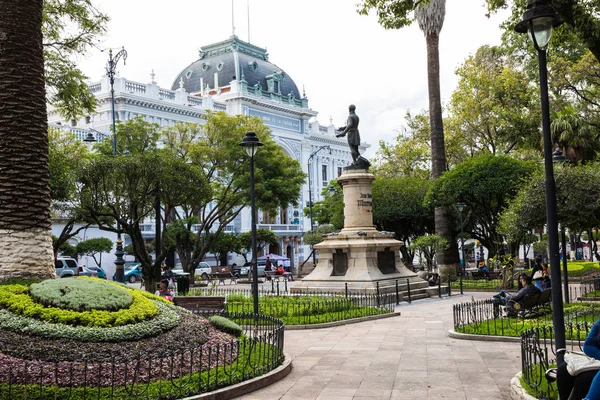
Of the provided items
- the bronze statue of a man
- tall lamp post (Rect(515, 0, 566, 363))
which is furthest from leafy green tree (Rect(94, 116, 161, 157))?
tall lamp post (Rect(515, 0, 566, 363))

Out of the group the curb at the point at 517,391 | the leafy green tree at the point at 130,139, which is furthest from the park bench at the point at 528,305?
the leafy green tree at the point at 130,139

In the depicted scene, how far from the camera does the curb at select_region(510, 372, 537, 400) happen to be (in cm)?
731

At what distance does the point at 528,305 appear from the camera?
14109 mm

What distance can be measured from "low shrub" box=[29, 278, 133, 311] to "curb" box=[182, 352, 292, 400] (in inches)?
103

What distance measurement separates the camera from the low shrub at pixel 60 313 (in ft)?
29.0

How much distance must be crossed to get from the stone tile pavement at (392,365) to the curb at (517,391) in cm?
14

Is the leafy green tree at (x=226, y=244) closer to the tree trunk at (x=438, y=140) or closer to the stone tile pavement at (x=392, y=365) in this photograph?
the tree trunk at (x=438, y=140)

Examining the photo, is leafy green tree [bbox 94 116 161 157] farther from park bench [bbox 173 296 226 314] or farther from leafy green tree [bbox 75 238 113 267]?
park bench [bbox 173 296 226 314]

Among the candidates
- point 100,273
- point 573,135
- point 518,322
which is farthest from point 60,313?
point 100,273

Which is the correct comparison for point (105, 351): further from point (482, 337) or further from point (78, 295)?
point (482, 337)

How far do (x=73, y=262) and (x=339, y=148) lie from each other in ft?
145

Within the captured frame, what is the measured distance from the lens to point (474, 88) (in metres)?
35.4

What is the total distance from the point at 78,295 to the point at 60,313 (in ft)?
2.12

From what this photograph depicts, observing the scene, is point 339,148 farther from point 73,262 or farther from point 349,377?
point 349,377
